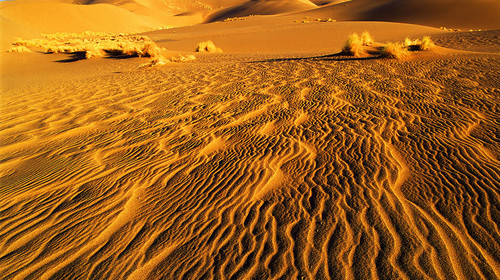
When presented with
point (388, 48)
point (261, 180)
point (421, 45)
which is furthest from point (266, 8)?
point (261, 180)

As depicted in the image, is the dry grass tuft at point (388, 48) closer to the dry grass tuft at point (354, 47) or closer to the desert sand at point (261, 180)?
the dry grass tuft at point (354, 47)

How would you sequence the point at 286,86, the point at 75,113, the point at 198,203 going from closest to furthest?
the point at 198,203 → the point at 75,113 → the point at 286,86

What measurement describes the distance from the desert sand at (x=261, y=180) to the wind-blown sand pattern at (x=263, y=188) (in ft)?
0.06

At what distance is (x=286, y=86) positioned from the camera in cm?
816

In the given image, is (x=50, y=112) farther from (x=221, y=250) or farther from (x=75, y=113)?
(x=221, y=250)

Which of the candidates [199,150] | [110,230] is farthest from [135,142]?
[110,230]

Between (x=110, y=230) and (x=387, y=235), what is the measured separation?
2913 millimetres

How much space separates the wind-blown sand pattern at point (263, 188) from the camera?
8.02ft

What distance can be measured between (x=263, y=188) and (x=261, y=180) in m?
0.19

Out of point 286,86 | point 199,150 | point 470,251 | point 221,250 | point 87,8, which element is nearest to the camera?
point 470,251

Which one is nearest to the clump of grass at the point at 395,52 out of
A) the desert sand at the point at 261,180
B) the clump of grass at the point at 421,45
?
the clump of grass at the point at 421,45

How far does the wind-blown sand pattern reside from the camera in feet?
8.02

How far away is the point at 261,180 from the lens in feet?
11.9

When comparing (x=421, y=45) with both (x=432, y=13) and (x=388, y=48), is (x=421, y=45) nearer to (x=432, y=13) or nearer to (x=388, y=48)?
(x=388, y=48)
